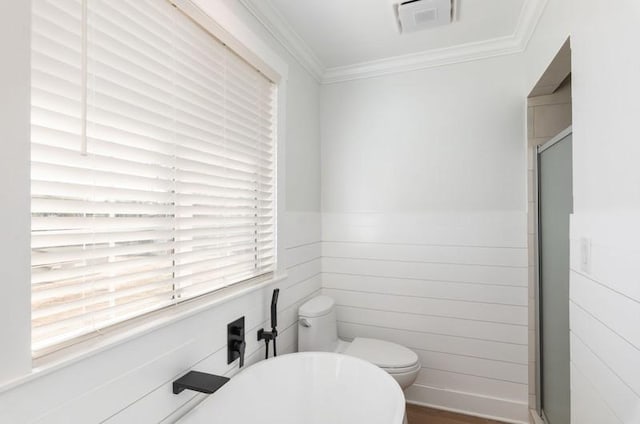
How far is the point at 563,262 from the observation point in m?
1.68

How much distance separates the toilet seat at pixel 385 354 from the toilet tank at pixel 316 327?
5.9 inches

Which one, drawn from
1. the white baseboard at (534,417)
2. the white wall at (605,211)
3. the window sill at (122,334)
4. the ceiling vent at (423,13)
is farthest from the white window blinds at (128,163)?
the white baseboard at (534,417)

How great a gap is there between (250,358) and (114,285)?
2.93ft

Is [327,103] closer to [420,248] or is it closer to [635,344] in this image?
[420,248]

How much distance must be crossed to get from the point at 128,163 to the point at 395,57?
6.64 feet

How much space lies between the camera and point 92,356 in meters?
0.93

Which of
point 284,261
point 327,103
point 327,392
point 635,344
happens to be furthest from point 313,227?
point 635,344

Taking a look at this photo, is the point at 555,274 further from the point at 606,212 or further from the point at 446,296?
the point at 606,212

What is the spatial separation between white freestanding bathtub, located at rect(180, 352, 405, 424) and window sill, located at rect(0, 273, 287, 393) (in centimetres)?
35

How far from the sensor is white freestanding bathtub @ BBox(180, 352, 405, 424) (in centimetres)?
139

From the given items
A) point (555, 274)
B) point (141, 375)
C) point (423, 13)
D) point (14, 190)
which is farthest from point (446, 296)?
point (14, 190)

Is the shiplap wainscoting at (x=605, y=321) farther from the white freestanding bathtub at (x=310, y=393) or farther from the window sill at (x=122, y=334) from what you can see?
the window sill at (x=122, y=334)

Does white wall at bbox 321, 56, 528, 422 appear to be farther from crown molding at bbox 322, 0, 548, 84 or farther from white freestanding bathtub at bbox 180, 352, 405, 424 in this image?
white freestanding bathtub at bbox 180, 352, 405, 424

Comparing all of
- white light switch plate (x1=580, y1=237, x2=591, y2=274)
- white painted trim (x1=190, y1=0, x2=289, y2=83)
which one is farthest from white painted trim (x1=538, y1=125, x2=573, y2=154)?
white painted trim (x1=190, y1=0, x2=289, y2=83)
